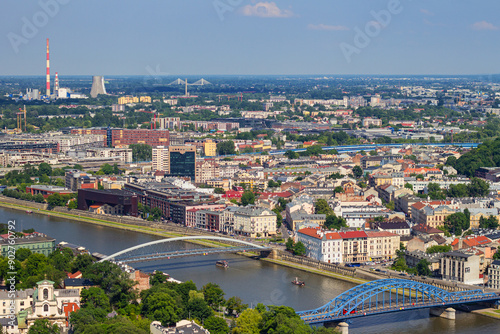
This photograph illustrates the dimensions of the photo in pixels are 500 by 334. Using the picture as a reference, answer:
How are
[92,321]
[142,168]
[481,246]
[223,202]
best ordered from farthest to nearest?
[142,168]
[223,202]
[481,246]
[92,321]

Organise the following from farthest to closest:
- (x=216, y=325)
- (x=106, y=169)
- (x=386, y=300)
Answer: (x=106, y=169), (x=386, y=300), (x=216, y=325)

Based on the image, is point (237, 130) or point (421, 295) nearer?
point (421, 295)

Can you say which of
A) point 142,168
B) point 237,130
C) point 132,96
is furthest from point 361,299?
point 132,96

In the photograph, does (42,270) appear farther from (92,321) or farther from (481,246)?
(481,246)

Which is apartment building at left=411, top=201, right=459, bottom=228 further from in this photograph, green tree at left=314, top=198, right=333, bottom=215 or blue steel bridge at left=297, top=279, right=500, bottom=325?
blue steel bridge at left=297, top=279, right=500, bottom=325

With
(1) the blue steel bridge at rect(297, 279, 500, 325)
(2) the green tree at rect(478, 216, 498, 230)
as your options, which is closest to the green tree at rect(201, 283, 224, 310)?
(1) the blue steel bridge at rect(297, 279, 500, 325)

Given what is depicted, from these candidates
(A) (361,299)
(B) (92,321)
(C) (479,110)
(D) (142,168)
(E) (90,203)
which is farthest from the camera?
(C) (479,110)

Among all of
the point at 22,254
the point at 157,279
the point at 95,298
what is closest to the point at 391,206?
the point at 157,279

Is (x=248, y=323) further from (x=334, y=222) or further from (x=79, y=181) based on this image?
(x=79, y=181)
